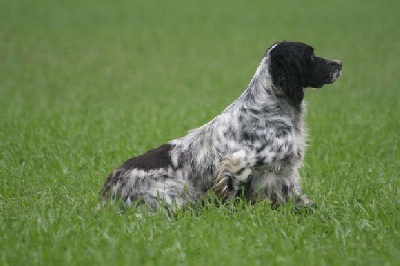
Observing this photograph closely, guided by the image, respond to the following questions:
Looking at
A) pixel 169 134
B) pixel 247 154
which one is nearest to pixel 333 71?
pixel 247 154

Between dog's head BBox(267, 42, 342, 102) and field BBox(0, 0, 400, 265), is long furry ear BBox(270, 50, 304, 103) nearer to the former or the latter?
dog's head BBox(267, 42, 342, 102)

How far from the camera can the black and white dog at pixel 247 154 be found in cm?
590

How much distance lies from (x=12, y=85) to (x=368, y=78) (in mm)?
10133

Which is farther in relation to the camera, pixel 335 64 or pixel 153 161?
pixel 335 64

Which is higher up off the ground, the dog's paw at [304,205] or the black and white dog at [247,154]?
the black and white dog at [247,154]

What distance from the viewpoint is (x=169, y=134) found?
1033 centimetres

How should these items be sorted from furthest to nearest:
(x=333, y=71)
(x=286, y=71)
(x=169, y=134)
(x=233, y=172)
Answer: (x=169, y=134) < (x=333, y=71) < (x=286, y=71) < (x=233, y=172)

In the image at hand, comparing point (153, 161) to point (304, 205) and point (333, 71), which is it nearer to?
point (304, 205)

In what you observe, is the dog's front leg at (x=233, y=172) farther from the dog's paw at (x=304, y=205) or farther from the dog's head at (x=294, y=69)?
the dog's head at (x=294, y=69)

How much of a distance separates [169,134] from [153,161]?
14.0 ft

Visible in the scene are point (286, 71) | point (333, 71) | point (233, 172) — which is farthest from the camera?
point (333, 71)

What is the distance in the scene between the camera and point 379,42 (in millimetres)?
24547

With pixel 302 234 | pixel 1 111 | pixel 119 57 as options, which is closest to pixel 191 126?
pixel 1 111

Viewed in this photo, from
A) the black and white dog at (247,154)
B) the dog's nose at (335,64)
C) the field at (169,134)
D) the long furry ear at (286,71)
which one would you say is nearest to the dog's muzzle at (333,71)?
the dog's nose at (335,64)
